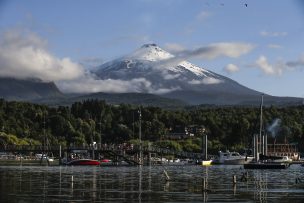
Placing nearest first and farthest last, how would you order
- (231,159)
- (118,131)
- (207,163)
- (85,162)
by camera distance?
(85,162), (207,163), (231,159), (118,131)

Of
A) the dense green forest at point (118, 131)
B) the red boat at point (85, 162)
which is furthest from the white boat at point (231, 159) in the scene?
the dense green forest at point (118, 131)

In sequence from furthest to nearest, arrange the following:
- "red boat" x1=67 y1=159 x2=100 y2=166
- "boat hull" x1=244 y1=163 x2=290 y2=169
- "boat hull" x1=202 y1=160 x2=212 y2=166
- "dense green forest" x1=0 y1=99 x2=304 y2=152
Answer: "dense green forest" x1=0 y1=99 x2=304 y2=152 → "boat hull" x1=202 y1=160 x2=212 y2=166 → "red boat" x1=67 y1=159 x2=100 y2=166 → "boat hull" x1=244 y1=163 x2=290 y2=169

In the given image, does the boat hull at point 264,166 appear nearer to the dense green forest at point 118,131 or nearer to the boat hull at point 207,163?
the boat hull at point 207,163

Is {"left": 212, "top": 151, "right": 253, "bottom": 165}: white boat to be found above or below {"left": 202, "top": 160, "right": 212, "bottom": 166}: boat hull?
above

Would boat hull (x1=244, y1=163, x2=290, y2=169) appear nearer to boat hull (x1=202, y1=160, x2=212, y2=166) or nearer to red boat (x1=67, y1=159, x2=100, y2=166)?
boat hull (x1=202, y1=160, x2=212, y2=166)

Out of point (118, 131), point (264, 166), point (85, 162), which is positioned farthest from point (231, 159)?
point (118, 131)

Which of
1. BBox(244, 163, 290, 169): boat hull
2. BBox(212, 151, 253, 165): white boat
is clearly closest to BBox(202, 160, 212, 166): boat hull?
BBox(212, 151, 253, 165): white boat

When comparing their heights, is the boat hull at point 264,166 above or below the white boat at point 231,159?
below

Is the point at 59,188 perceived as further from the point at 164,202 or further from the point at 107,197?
the point at 164,202

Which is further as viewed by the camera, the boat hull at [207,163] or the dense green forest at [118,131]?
the dense green forest at [118,131]

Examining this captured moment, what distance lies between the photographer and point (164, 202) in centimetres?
3934

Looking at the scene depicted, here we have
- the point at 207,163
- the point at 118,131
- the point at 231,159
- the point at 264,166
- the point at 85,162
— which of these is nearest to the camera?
the point at 264,166

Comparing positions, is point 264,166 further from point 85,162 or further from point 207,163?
point 85,162

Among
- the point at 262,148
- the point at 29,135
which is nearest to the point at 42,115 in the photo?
the point at 29,135
